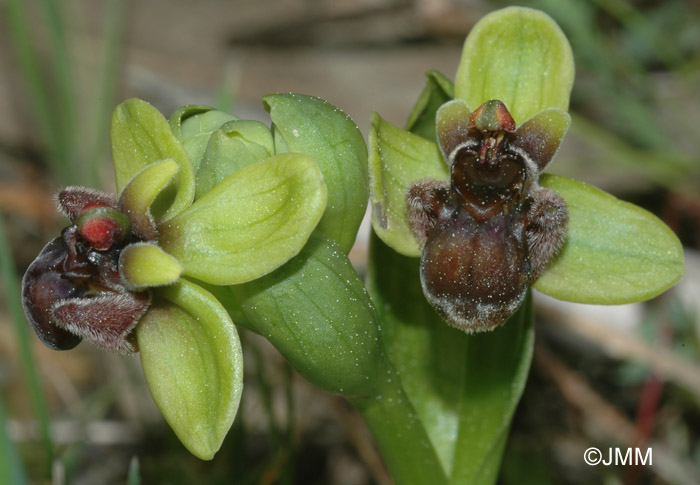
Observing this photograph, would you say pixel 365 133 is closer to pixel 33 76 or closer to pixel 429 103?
pixel 33 76

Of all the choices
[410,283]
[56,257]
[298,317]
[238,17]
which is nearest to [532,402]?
[410,283]

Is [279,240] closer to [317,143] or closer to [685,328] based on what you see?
[317,143]

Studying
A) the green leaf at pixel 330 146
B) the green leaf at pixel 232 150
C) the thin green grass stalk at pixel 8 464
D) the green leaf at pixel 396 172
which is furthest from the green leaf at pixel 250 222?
the thin green grass stalk at pixel 8 464

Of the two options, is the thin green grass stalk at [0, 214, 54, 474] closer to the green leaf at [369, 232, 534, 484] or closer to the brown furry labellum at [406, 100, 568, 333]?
the green leaf at [369, 232, 534, 484]

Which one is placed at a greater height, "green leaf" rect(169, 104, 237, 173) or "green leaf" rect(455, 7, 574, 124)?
"green leaf" rect(455, 7, 574, 124)

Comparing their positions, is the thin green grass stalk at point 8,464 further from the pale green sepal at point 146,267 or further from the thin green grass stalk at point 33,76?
the thin green grass stalk at point 33,76

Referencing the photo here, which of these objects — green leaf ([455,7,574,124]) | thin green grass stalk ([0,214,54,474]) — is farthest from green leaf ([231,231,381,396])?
thin green grass stalk ([0,214,54,474])
